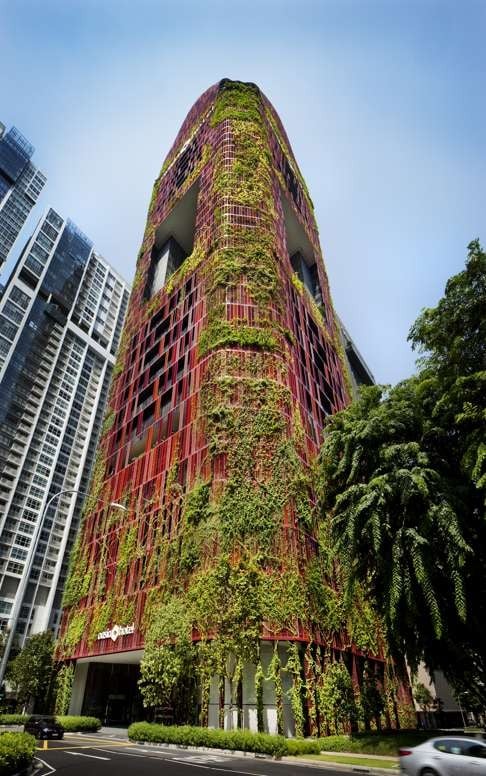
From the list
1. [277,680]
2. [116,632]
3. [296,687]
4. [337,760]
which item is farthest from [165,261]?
[337,760]

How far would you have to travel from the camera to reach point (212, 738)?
744 inches

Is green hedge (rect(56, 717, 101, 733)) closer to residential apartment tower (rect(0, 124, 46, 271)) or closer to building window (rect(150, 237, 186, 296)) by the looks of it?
building window (rect(150, 237, 186, 296))

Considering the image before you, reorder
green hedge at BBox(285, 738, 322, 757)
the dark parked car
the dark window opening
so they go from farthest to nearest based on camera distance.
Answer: the dark window opening, the dark parked car, green hedge at BBox(285, 738, 322, 757)

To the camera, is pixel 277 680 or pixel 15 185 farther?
pixel 15 185

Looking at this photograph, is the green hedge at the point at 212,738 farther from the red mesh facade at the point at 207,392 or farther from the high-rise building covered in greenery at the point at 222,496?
the red mesh facade at the point at 207,392

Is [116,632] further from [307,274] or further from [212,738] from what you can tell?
[307,274]

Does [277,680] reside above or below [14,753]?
above

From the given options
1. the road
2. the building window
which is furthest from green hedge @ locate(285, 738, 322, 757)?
the building window

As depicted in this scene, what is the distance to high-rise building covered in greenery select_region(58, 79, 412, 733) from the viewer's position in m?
23.3

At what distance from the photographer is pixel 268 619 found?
23.1 meters

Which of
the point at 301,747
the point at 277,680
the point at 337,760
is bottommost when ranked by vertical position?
the point at 337,760

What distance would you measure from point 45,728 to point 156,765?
15.8m

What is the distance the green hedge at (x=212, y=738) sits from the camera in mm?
17141

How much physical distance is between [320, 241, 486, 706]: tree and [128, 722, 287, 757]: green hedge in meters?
6.10
